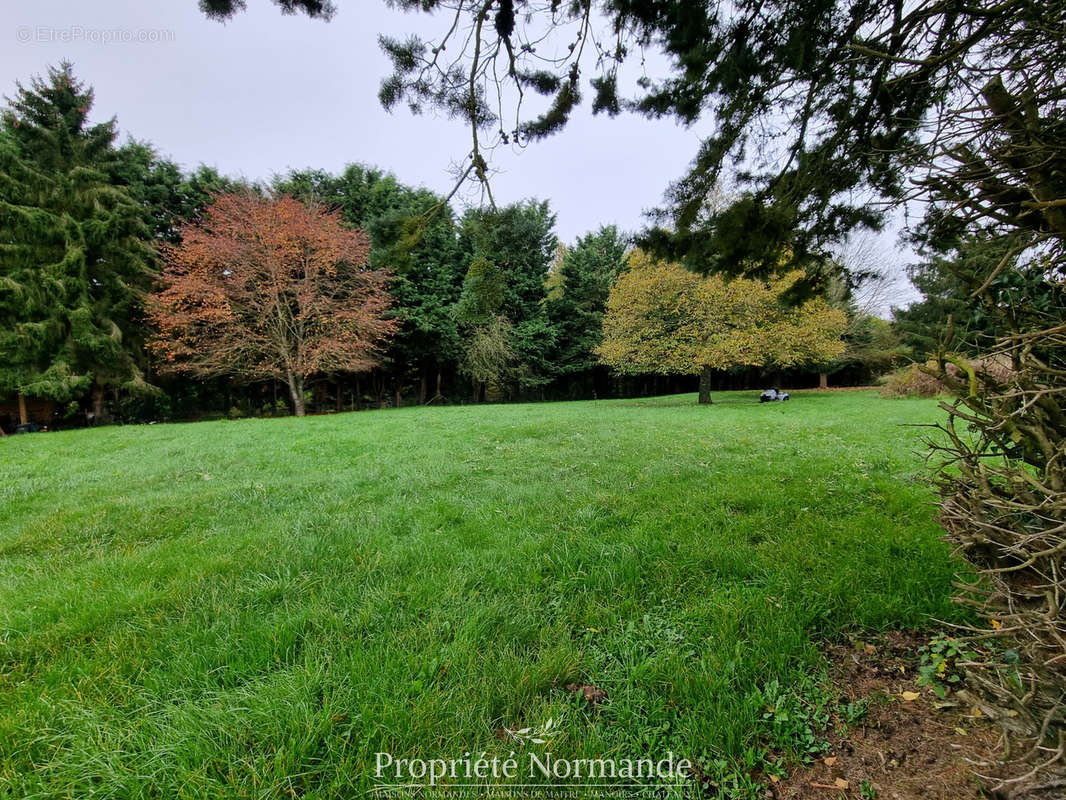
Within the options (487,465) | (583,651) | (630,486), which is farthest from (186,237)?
(583,651)

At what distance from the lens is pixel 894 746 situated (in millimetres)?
1225

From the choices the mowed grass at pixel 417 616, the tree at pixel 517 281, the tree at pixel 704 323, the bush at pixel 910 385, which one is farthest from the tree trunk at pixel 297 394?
the bush at pixel 910 385

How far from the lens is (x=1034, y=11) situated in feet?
5.51

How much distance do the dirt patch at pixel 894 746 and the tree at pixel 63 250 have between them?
1785 centimetres

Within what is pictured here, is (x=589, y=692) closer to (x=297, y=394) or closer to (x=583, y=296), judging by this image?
(x=297, y=394)

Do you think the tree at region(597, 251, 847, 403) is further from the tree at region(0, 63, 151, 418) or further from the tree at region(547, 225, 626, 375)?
the tree at region(0, 63, 151, 418)

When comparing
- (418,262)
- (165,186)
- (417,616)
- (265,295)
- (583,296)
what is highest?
(165,186)

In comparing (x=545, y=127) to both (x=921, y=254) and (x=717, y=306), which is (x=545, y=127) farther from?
(x=717, y=306)

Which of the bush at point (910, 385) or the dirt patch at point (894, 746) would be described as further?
the bush at point (910, 385)

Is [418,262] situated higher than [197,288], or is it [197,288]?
[418,262]


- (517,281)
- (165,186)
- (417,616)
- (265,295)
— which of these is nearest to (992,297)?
(417,616)

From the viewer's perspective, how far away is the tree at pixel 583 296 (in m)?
21.5

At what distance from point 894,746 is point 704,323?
13.8 m

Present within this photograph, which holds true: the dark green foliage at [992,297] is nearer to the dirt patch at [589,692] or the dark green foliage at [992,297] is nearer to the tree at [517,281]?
the dirt patch at [589,692]
